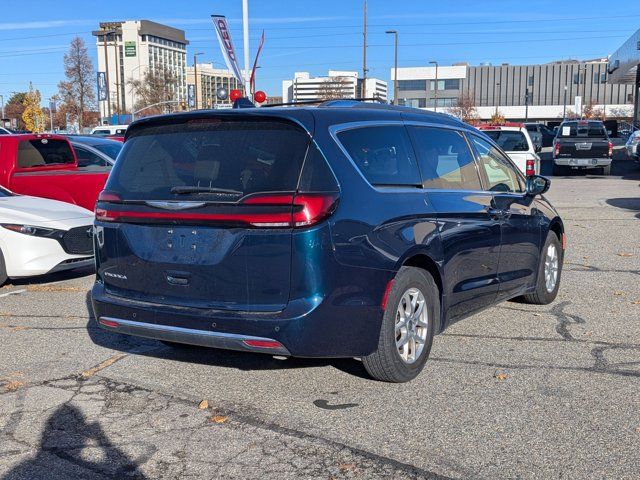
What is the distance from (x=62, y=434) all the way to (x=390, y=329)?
6.64 feet

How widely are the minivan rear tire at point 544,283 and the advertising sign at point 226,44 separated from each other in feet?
45.7

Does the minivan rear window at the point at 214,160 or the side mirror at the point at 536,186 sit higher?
the minivan rear window at the point at 214,160

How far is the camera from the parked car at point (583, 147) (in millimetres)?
24875

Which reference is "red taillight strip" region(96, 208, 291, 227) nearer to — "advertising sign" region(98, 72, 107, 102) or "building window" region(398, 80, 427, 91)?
"advertising sign" region(98, 72, 107, 102)

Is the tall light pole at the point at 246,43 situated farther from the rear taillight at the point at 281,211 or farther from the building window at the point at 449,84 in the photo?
the building window at the point at 449,84

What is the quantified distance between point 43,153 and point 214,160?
7.93m

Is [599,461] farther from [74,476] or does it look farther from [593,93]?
[593,93]

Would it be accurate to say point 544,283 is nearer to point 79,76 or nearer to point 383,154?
point 383,154

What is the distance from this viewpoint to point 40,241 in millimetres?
8117

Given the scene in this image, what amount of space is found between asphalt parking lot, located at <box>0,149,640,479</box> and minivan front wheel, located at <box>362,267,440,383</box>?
139 millimetres

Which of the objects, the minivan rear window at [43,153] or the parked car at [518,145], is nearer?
the minivan rear window at [43,153]

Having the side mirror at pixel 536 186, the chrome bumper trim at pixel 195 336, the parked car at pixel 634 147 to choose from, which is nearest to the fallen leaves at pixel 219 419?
the chrome bumper trim at pixel 195 336

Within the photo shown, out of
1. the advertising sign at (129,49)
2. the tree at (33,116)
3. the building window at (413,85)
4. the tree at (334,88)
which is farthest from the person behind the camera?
the advertising sign at (129,49)

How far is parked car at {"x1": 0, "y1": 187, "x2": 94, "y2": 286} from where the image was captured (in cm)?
806
